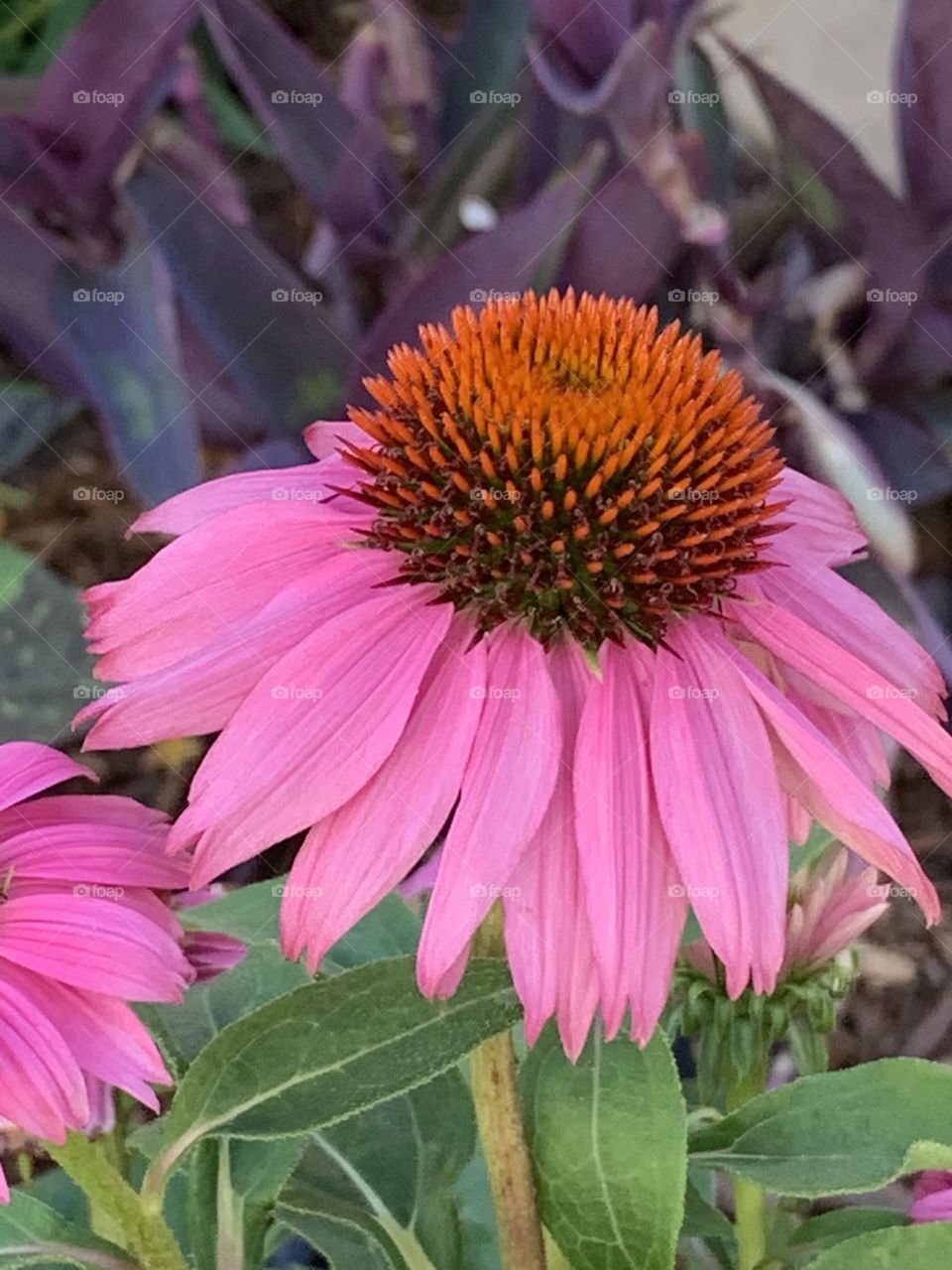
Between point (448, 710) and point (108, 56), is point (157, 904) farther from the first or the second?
point (108, 56)

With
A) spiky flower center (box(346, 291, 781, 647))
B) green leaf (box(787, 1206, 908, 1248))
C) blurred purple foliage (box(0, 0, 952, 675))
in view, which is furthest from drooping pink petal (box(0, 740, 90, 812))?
blurred purple foliage (box(0, 0, 952, 675))

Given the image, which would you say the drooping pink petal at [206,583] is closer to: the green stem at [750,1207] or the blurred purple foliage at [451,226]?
the green stem at [750,1207]

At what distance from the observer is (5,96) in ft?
3.76

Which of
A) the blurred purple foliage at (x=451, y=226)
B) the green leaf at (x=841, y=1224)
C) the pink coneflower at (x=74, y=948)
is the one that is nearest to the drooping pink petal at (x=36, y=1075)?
the pink coneflower at (x=74, y=948)

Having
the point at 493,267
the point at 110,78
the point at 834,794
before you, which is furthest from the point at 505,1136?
the point at 110,78

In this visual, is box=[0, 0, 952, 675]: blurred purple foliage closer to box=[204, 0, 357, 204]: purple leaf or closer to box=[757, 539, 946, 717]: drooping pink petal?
box=[204, 0, 357, 204]: purple leaf

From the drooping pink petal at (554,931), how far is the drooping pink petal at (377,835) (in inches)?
1.0

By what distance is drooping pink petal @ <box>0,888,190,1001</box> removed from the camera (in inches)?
12.7

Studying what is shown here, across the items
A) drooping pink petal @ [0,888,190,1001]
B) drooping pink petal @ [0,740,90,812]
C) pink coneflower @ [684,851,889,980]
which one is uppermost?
drooping pink petal @ [0,740,90,812]

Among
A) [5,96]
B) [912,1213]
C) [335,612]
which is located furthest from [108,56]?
[912,1213]

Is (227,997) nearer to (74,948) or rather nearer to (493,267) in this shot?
(74,948)

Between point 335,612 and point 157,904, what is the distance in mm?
86

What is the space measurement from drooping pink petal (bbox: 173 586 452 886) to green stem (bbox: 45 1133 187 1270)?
0.09 meters

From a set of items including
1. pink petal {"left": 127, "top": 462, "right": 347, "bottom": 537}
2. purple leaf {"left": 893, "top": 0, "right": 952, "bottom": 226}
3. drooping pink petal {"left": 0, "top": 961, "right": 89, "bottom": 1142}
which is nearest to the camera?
drooping pink petal {"left": 0, "top": 961, "right": 89, "bottom": 1142}
